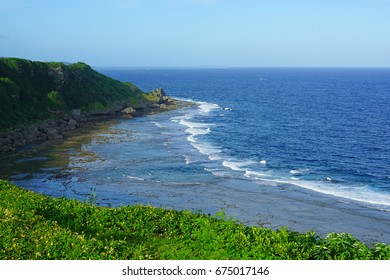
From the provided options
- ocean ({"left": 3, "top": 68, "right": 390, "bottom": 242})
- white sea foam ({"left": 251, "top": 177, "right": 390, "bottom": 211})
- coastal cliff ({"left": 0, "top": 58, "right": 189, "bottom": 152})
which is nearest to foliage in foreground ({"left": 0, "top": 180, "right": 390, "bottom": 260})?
ocean ({"left": 3, "top": 68, "right": 390, "bottom": 242})

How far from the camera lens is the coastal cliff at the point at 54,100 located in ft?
247

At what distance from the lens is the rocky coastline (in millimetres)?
69500

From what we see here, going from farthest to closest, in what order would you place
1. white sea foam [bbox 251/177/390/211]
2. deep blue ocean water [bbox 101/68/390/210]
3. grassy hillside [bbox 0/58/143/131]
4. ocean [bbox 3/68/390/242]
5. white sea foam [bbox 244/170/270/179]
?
grassy hillside [bbox 0/58/143/131], white sea foam [bbox 244/170/270/179], deep blue ocean water [bbox 101/68/390/210], white sea foam [bbox 251/177/390/211], ocean [bbox 3/68/390/242]

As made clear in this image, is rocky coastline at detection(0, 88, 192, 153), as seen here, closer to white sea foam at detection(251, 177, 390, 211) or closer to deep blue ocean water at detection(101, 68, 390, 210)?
deep blue ocean water at detection(101, 68, 390, 210)

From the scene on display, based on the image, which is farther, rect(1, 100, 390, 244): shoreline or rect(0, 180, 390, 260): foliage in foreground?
rect(1, 100, 390, 244): shoreline

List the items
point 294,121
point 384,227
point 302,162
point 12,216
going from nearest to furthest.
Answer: point 12,216 < point 384,227 < point 302,162 < point 294,121

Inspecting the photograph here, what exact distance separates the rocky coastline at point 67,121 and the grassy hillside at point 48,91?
1.87 m

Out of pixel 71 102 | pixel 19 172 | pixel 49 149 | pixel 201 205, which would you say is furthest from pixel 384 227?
pixel 71 102

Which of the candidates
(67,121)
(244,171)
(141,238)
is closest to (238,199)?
(244,171)

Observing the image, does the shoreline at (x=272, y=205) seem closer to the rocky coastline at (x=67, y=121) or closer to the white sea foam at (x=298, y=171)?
the white sea foam at (x=298, y=171)

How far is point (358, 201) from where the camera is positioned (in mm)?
42094

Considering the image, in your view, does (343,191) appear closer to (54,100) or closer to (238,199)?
(238,199)

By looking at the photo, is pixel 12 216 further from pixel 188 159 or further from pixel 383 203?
pixel 188 159

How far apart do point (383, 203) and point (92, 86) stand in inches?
3581
